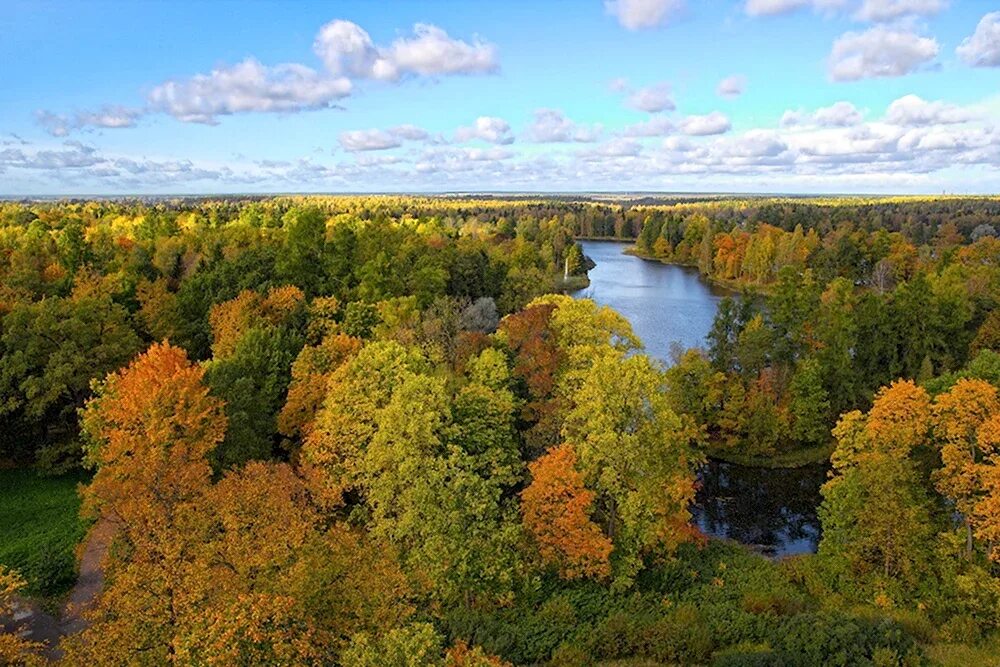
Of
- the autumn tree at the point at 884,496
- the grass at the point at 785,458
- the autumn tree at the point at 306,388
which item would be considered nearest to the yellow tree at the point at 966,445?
the autumn tree at the point at 884,496

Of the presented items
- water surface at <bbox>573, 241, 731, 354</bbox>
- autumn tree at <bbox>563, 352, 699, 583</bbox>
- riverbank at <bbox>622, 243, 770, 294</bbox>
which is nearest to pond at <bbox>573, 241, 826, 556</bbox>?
water surface at <bbox>573, 241, 731, 354</bbox>

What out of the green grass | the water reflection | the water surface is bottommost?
the water reflection

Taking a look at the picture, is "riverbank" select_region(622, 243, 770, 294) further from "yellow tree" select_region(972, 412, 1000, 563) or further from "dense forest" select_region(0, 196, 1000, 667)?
"yellow tree" select_region(972, 412, 1000, 563)

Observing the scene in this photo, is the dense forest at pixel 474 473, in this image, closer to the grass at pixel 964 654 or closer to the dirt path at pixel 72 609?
the grass at pixel 964 654

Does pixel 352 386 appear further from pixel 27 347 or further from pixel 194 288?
pixel 194 288

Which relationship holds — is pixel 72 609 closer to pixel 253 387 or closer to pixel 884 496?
pixel 253 387

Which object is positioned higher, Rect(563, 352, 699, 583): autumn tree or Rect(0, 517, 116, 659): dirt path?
Rect(563, 352, 699, 583): autumn tree

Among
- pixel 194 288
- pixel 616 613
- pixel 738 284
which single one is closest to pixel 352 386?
pixel 616 613
